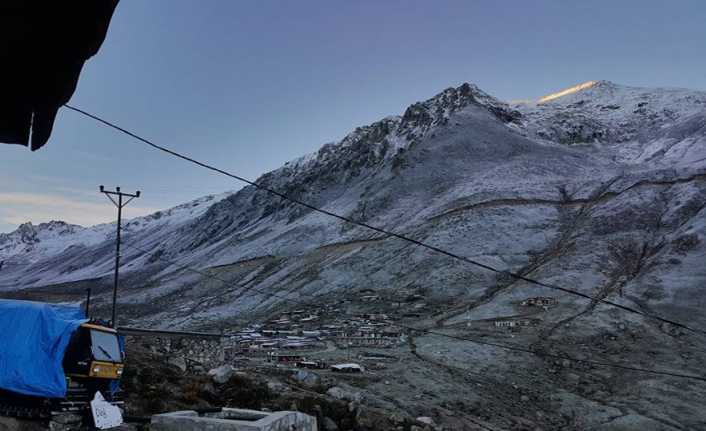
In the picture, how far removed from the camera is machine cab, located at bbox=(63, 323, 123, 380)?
11.3 meters

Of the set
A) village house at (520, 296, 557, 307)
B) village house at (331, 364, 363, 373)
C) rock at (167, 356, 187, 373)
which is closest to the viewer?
rock at (167, 356, 187, 373)

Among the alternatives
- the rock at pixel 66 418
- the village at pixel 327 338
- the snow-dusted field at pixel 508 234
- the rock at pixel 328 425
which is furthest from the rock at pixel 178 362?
the snow-dusted field at pixel 508 234

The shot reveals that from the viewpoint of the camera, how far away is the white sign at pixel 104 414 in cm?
1074

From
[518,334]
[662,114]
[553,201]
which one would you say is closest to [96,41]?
[518,334]

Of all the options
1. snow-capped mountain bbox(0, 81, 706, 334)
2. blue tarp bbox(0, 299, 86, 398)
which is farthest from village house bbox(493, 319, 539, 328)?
blue tarp bbox(0, 299, 86, 398)

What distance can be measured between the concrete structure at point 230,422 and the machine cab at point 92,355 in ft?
6.83

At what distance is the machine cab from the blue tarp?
1.02 feet

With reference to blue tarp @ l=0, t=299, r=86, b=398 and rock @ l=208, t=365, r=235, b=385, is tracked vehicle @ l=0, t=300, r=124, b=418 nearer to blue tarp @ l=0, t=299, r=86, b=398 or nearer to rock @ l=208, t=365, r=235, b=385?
blue tarp @ l=0, t=299, r=86, b=398

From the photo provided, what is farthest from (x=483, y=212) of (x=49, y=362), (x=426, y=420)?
(x=49, y=362)

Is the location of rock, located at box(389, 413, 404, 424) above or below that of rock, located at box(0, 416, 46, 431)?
below

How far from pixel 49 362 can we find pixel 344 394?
39.4ft

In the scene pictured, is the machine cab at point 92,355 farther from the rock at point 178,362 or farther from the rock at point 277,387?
the rock at point 178,362

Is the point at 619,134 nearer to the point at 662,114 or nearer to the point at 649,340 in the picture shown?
the point at 662,114

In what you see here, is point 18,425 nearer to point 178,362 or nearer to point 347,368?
point 178,362
